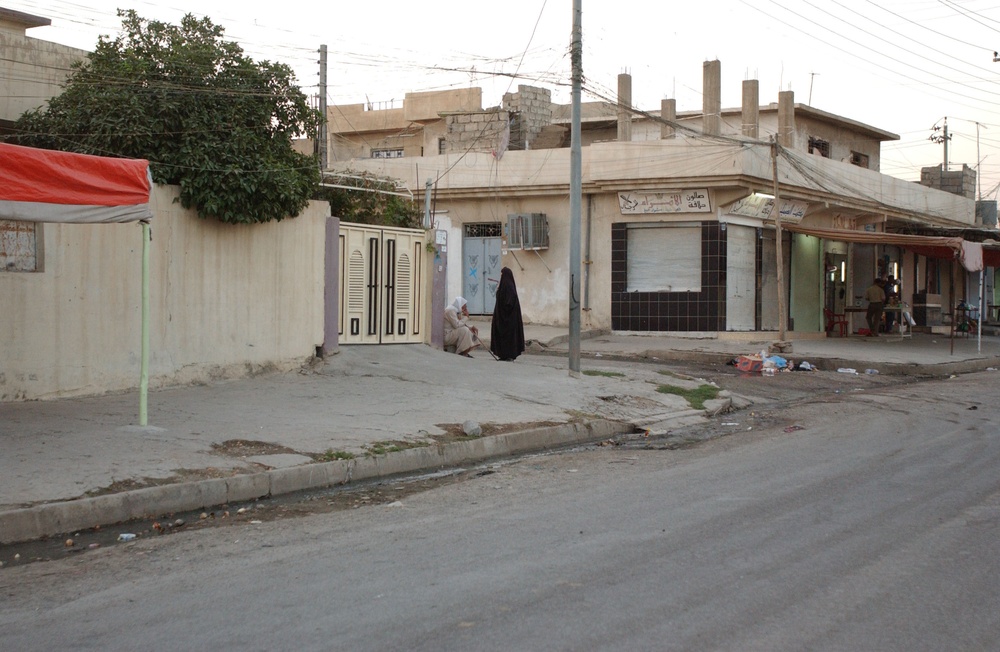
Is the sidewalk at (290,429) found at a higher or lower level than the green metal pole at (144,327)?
lower

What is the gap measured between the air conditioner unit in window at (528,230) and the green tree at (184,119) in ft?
43.8

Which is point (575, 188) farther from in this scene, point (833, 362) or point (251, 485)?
point (833, 362)

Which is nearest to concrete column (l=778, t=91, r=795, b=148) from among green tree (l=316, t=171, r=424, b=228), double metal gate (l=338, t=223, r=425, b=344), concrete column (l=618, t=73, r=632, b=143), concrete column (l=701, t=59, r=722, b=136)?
concrete column (l=701, t=59, r=722, b=136)

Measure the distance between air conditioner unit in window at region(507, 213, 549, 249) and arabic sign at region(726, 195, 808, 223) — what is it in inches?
195

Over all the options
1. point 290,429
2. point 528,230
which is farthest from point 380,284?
point 528,230

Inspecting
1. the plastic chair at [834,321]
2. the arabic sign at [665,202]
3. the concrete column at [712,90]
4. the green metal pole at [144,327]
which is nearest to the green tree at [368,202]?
the green metal pole at [144,327]

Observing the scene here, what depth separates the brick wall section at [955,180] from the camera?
41094 mm

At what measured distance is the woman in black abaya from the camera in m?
Answer: 17.0

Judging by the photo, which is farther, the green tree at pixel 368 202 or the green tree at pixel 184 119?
the green tree at pixel 368 202

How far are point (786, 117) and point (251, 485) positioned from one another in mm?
25141

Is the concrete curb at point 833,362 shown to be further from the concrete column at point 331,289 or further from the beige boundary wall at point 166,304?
the beige boundary wall at point 166,304

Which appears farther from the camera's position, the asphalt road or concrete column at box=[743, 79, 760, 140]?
concrete column at box=[743, 79, 760, 140]

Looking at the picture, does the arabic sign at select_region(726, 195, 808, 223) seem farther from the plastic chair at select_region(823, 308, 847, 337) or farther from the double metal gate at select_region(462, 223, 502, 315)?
the double metal gate at select_region(462, 223, 502, 315)

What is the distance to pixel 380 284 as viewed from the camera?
1591 centimetres
